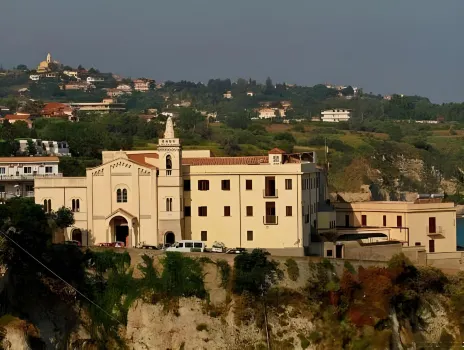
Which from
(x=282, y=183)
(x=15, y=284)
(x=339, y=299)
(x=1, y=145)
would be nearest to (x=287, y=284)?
(x=339, y=299)

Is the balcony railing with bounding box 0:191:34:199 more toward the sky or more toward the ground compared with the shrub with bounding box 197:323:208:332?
more toward the sky

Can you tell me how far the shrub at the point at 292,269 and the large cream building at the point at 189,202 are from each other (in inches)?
111

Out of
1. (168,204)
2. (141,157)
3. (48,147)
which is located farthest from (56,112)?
(168,204)

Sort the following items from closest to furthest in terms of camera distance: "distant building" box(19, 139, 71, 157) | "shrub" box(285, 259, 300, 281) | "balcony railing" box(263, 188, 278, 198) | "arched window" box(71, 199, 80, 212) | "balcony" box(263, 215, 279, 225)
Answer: "shrub" box(285, 259, 300, 281) → "balcony" box(263, 215, 279, 225) → "balcony railing" box(263, 188, 278, 198) → "arched window" box(71, 199, 80, 212) → "distant building" box(19, 139, 71, 157)

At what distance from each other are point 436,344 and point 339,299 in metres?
4.27

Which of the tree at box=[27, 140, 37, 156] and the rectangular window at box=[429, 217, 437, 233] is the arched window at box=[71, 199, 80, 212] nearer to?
the rectangular window at box=[429, 217, 437, 233]

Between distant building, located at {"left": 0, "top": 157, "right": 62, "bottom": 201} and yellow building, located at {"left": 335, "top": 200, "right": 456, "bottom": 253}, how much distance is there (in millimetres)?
13252

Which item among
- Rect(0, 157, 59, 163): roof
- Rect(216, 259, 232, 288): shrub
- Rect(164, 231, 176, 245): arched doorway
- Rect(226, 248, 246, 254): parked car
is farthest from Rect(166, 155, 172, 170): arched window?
Rect(0, 157, 59, 163): roof

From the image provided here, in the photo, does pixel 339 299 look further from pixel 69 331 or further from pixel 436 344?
pixel 69 331

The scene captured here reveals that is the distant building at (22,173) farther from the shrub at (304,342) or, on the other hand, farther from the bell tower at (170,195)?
the shrub at (304,342)

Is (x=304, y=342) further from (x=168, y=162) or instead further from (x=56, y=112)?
(x=56, y=112)

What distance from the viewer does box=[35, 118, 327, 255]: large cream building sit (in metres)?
51.2

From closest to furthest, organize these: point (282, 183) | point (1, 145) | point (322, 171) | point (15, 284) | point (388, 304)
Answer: point (15, 284)
point (388, 304)
point (282, 183)
point (322, 171)
point (1, 145)

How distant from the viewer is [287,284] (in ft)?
156
